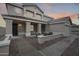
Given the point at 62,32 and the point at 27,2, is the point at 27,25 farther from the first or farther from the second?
the point at 62,32

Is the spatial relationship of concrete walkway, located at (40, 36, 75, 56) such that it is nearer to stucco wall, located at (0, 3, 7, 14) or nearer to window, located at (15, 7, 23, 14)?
window, located at (15, 7, 23, 14)

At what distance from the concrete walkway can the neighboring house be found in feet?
0.88

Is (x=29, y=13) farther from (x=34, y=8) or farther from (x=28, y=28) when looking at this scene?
(x=28, y=28)

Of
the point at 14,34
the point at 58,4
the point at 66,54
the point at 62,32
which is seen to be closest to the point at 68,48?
the point at 66,54

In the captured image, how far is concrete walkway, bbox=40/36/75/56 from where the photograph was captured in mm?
2006

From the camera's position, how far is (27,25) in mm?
2100

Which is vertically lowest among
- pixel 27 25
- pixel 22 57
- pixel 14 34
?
pixel 22 57

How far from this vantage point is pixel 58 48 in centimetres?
203

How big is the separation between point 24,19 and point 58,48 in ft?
2.15

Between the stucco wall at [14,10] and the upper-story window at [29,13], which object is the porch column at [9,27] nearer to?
the stucco wall at [14,10]

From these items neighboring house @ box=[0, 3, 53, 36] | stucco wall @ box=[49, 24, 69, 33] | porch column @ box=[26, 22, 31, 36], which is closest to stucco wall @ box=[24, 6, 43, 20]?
neighboring house @ box=[0, 3, 53, 36]

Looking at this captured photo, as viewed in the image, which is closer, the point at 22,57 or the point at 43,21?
the point at 22,57

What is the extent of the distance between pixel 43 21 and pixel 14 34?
0.48 meters

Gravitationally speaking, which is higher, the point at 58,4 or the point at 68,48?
the point at 58,4
